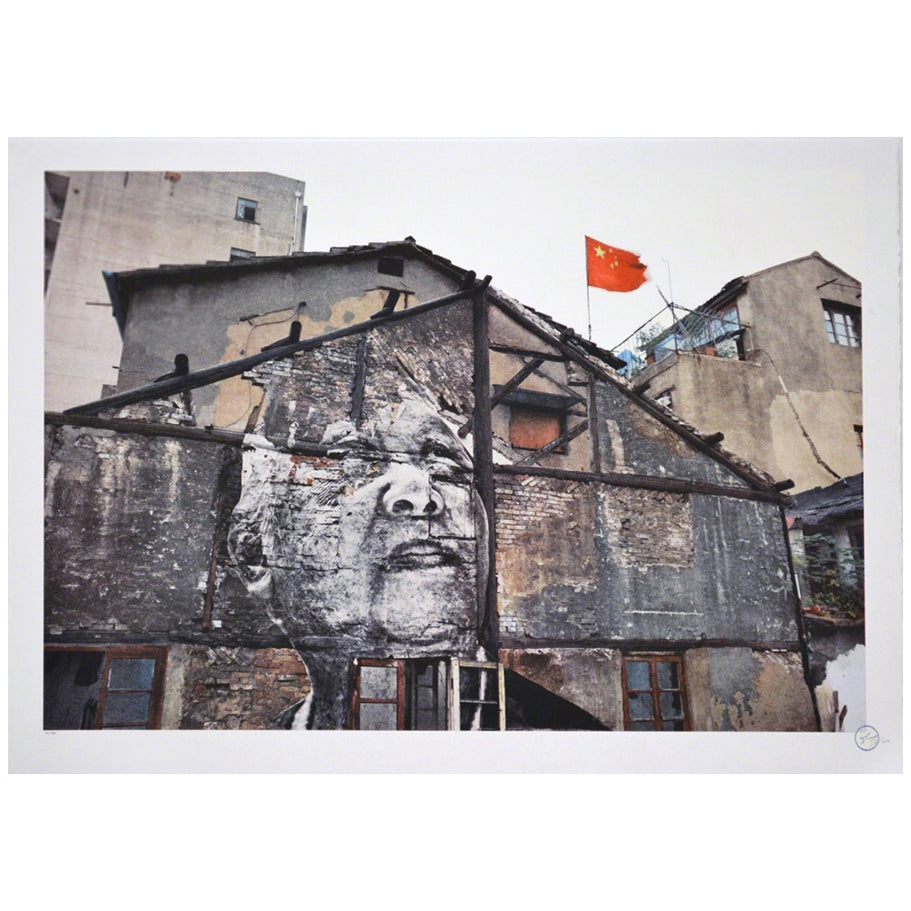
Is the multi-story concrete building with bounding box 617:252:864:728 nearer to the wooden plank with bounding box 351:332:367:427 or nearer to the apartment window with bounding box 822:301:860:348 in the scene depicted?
the apartment window with bounding box 822:301:860:348

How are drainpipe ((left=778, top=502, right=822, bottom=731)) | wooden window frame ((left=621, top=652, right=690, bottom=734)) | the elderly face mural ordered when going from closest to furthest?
the elderly face mural < wooden window frame ((left=621, top=652, right=690, bottom=734)) < drainpipe ((left=778, top=502, right=822, bottom=731))

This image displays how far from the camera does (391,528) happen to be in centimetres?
488

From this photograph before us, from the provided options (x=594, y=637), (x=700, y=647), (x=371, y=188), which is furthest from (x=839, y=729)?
(x=371, y=188)

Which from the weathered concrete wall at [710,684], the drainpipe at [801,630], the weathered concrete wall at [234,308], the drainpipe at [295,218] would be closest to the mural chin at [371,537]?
the weathered concrete wall at [710,684]

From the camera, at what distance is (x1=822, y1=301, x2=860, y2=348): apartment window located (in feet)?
17.3

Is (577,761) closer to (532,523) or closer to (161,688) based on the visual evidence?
(532,523)

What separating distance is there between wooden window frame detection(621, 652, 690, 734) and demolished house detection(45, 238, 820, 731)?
1 cm

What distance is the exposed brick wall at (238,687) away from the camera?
4.55 meters

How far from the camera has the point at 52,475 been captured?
469cm

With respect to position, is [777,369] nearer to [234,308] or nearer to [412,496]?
[412,496]

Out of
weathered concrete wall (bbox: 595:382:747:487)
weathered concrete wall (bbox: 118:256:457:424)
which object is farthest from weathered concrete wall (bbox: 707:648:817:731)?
weathered concrete wall (bbox: 118:256:457:424)

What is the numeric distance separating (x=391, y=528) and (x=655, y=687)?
6.69 ft

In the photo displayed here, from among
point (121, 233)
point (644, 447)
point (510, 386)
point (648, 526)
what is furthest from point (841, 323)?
point (121, 233)

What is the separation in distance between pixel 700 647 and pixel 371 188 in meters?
3.80
